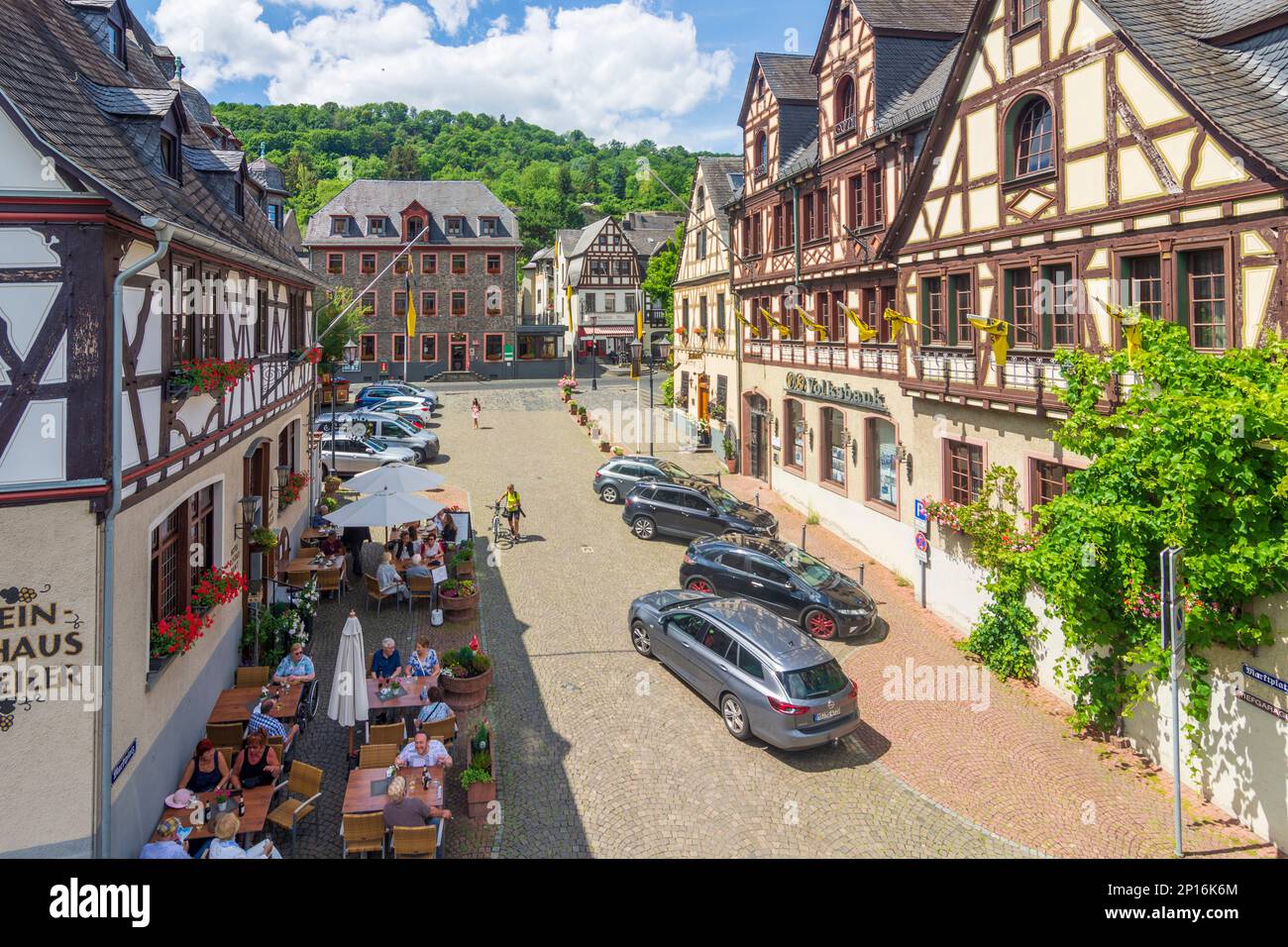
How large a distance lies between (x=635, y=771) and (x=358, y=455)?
21820mm

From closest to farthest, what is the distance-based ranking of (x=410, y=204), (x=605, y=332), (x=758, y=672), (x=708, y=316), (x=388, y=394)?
(x=758, y=672)
(x=708, y=316)
(x=388, y=394)
(x=410, y=204)
(x=605, y=332)

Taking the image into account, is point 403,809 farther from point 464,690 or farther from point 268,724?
point 464,690

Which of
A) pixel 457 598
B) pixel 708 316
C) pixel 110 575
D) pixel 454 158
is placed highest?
pixel 454 158

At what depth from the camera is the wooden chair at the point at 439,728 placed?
10.4 m

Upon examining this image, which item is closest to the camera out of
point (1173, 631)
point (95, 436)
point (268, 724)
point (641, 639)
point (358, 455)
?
point (95, 436)

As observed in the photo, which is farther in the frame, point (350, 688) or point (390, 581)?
point (390, 581)

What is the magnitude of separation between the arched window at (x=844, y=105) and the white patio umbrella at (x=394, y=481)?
1434cm

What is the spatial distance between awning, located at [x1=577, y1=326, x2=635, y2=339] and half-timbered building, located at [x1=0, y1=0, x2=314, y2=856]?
59.3 metres

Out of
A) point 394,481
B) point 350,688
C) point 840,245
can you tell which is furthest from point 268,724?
point 840,245

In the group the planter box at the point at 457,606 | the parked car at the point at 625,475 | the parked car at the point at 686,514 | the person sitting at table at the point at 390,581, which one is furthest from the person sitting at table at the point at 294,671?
the parked car at the point at 625,475

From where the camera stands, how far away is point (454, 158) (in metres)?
122

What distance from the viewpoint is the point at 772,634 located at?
38.8 ft

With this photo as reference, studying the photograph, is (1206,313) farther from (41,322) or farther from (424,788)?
(41,322)
